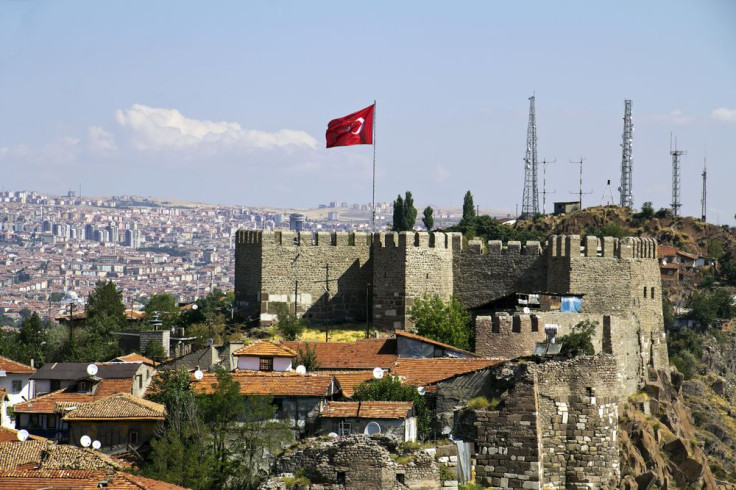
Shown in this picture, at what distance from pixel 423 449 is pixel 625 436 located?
23132 millimetres

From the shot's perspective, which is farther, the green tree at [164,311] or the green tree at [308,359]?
the green tree at [164,311]

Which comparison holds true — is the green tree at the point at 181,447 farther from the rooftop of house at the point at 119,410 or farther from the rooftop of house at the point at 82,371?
the rooftop of house at the point at 82,371

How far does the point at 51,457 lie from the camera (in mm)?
31219

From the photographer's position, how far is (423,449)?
2452 centimetres

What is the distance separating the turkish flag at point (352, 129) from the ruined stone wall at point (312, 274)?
5047 millimetres

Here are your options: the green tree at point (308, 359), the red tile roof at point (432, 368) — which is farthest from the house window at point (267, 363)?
the red tile roof at point (432, 368)

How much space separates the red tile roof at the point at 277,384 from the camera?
33.3m

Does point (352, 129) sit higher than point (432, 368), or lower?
higher

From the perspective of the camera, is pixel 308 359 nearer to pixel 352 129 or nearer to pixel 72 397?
pixel 72 397

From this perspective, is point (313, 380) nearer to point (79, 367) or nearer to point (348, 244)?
point (79, 367)

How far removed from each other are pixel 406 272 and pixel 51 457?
25.0m

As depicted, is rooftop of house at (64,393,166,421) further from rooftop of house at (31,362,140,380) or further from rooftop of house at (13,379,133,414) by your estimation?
rooftop of house at (31,362,140,380)

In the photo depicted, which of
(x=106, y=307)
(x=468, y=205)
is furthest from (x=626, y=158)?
(x=106, y=307)

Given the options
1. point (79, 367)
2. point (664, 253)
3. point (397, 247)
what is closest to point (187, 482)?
point (79, 367)
